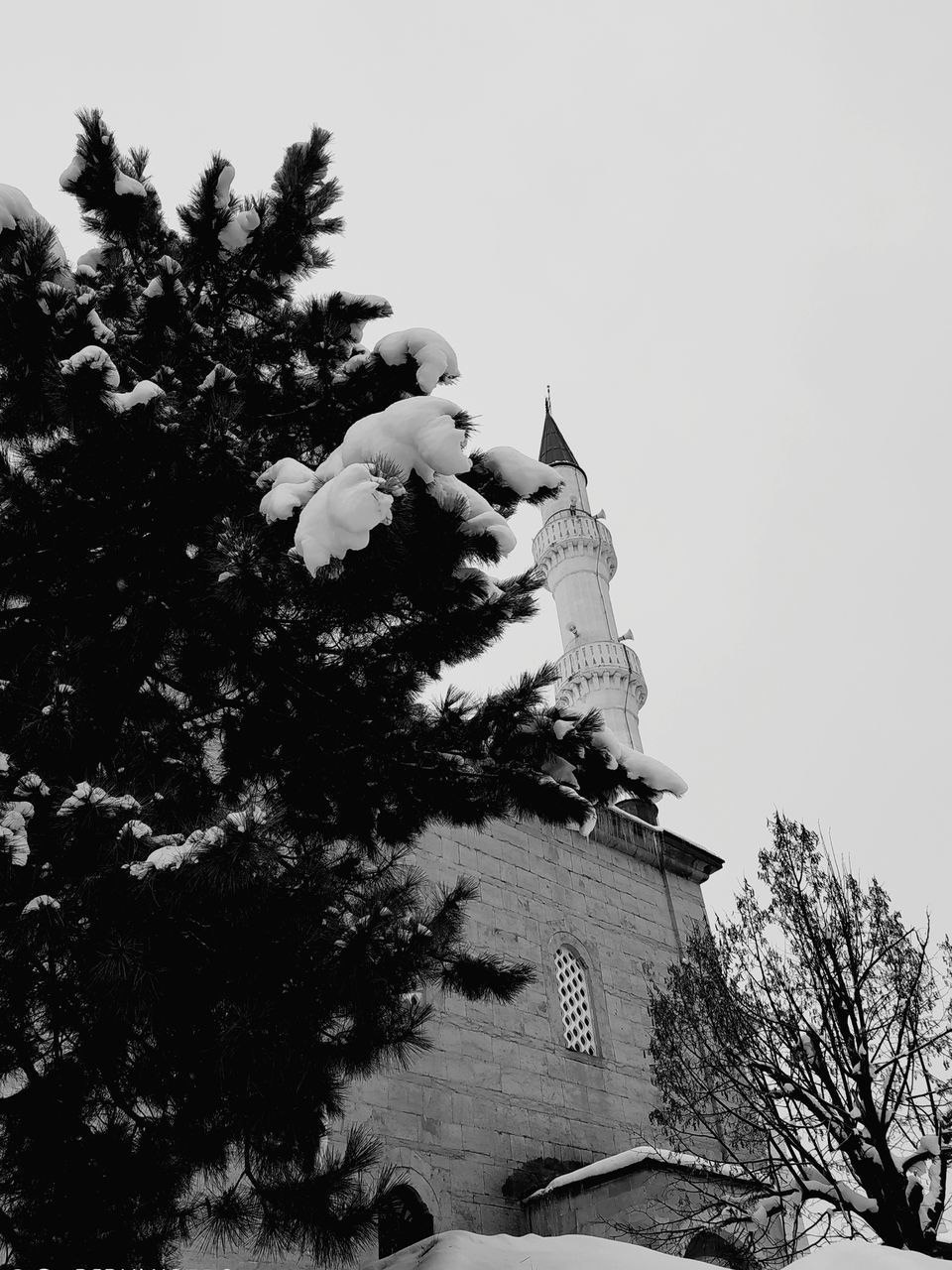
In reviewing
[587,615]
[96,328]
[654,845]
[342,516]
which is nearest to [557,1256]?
[342,516]

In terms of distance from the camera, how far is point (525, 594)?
351 centimetres

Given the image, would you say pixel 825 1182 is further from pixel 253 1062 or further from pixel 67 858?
pixel 67 858

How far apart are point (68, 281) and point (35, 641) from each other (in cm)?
152

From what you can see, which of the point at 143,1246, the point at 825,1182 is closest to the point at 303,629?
the point at 143,1246

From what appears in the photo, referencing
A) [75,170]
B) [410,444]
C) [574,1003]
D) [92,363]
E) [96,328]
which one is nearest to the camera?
[410,444]

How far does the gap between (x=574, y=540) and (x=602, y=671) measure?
11.2 feet

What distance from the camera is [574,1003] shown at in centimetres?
986

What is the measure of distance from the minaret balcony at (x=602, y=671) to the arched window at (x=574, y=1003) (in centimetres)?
1028

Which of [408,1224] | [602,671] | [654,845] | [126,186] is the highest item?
[602,671]

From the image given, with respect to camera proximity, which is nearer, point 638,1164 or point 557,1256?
point 557,1256

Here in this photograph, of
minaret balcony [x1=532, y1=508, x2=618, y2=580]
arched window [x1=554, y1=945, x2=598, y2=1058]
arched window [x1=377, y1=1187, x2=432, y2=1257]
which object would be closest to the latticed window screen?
arched window [x1=554, y1=945, x2=598, y2=1058]

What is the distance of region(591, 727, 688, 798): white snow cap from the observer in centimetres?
389

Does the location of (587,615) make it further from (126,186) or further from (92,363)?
(92,363)

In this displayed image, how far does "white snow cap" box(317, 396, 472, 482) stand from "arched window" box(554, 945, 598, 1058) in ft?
25.8
